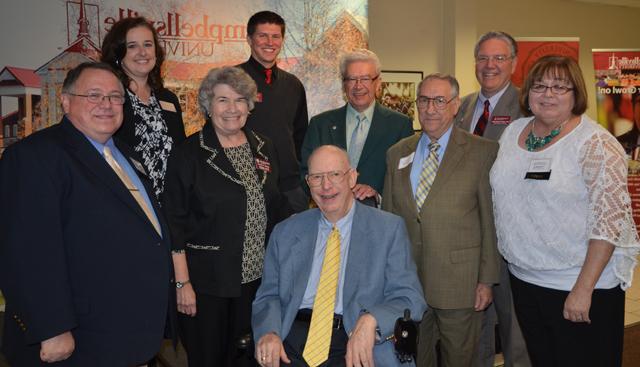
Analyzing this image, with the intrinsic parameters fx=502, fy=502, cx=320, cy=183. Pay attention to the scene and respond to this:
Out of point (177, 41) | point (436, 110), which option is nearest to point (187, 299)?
point (436, 110)

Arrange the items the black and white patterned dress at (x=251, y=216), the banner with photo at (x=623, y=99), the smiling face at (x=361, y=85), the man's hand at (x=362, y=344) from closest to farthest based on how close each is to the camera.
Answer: the man's hand at (x=362, y=344) < the black and white patterned dress at (x=251, y=216) < the smiling face at (x=361, y=85) < the banner with photo at (x=623, y=99)

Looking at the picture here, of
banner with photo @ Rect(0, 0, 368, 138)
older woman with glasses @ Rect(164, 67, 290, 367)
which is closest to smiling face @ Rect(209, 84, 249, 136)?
older woman with glasses @ Rect(164, 67, 290, 367)

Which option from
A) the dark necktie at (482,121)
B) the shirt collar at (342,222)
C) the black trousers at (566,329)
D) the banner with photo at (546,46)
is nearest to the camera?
the black trousers at (566,329)

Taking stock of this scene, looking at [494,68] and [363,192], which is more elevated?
[494,68]

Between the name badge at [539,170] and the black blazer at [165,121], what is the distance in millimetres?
1958

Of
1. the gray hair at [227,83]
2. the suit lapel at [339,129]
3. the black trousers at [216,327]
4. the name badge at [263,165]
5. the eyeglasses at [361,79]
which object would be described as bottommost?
the black trousers at [216,327]

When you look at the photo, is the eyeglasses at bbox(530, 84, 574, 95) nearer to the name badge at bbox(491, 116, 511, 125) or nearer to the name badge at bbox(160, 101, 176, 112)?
the name badge at bbox(491, 116, 511, 125)

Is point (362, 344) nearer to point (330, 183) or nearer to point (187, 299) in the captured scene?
point (330, 183)

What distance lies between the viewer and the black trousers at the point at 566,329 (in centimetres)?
223

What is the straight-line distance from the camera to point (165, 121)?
9.83ft

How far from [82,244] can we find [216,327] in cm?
99

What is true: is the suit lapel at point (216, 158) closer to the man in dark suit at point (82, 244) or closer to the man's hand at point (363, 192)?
the man in dark suit at point (82, 244)

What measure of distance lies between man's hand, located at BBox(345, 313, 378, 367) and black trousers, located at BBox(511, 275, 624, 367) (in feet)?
2.80

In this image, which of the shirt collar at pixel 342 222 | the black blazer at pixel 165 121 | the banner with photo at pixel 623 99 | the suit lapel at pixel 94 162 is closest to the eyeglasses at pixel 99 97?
the suit lapel at pixel 94 162
